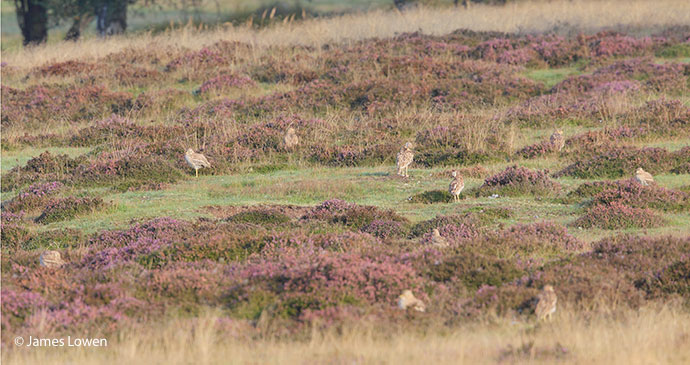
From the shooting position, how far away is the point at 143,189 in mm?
19234

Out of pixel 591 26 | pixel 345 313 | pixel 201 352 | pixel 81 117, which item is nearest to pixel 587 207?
pixel 345 313

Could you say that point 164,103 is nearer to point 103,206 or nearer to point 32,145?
point 32,145

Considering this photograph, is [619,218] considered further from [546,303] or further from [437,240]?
[546,303]

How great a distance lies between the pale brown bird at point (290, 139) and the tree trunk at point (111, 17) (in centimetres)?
2812

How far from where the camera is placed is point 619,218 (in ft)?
46.8

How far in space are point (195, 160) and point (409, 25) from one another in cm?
2392

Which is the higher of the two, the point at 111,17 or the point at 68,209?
the point at 68,209

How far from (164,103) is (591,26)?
2042cm

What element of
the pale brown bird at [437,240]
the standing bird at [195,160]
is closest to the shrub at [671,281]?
the pale brown bird at [437,240]

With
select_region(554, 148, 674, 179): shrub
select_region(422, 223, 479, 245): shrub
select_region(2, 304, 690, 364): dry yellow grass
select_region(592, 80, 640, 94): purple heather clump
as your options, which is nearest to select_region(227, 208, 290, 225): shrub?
select_region(422, 223, 479, 245): shrub

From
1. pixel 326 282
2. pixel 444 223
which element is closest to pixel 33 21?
pixel 444 223

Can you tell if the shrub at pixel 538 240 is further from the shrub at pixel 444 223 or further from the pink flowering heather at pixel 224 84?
the pink flowering heather at pixel 224 84

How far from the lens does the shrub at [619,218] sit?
46.3ft

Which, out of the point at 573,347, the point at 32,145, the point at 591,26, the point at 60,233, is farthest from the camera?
the point at 591,26
